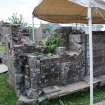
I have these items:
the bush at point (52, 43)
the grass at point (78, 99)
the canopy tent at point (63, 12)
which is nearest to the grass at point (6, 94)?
the grass at point (78, 99)

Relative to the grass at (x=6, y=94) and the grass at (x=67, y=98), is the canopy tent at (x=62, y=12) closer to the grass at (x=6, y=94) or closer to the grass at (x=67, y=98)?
the grass at (x=67, y=98)

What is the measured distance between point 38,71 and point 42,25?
245 inches

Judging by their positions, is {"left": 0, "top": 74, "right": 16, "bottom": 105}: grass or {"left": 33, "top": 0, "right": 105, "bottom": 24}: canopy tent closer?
{"left": 0, "top": 74, "right": 16, "bottom": 105}: grass

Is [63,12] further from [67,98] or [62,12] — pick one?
[67,98]

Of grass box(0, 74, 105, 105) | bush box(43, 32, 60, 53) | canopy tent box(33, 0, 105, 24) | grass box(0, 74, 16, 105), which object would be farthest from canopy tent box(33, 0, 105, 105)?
grass box(0, 74, 16, 105)

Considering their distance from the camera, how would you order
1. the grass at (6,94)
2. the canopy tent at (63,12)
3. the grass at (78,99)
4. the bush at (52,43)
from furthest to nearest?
1. the bush at (52,43)
2. the canopy tent at (63,12)
3. the grass at (6,94)
4. the grass at (78,99)

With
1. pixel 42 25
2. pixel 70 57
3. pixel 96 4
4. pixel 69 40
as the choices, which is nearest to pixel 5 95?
pixel 70 57

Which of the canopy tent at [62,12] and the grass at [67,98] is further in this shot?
the canopy tent at [62,12]

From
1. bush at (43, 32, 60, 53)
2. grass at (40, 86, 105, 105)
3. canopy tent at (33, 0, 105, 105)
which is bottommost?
grass at (40, 86, 105, 105)

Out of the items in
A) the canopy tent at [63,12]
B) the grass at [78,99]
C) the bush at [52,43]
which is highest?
the canopy tent at [63,12]

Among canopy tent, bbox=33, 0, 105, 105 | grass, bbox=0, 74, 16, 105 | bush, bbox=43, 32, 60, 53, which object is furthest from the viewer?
bush, bbox=43, 32, 60, 53

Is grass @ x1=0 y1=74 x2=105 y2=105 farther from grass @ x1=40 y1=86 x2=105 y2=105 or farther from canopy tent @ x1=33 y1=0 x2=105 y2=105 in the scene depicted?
canopy tent @ x1=33 y1=0 x2=105 y2=105

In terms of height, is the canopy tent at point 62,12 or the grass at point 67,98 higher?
the canopy tent at point 62,12

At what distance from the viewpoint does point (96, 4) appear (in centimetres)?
401
